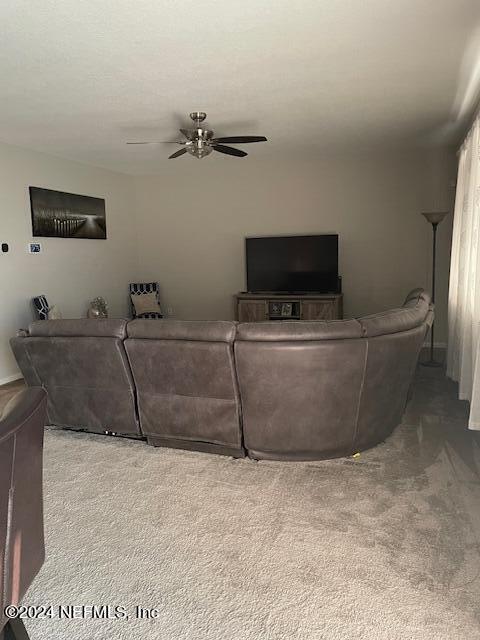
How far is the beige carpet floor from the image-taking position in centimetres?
172

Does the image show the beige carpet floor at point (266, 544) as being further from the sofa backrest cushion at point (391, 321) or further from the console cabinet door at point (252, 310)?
the console cabinet door at point (252, 310)

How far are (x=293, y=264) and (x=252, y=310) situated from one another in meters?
0.92

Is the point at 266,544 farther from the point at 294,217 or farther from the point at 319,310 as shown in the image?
the point at 294,217

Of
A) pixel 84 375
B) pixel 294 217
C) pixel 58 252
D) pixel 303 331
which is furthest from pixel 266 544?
pixel 294 217

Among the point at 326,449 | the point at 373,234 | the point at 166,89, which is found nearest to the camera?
the point at 326,449

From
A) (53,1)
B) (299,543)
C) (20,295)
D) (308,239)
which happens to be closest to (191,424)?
(299,543)

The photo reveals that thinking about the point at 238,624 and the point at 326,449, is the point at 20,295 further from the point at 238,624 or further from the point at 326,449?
the point at 238,624

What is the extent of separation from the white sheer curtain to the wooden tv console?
1841 mm

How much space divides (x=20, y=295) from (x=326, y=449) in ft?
13.8

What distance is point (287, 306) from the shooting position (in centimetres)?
674

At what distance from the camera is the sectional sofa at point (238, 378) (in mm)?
2766

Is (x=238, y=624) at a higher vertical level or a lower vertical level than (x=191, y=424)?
lower

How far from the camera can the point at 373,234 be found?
6723mm

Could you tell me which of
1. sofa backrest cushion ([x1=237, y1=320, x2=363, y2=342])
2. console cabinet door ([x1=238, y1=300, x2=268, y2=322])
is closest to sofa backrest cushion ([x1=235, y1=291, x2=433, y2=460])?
sofa backrest cushion ([x1=237, y1=320, x2=363, y2=342])
